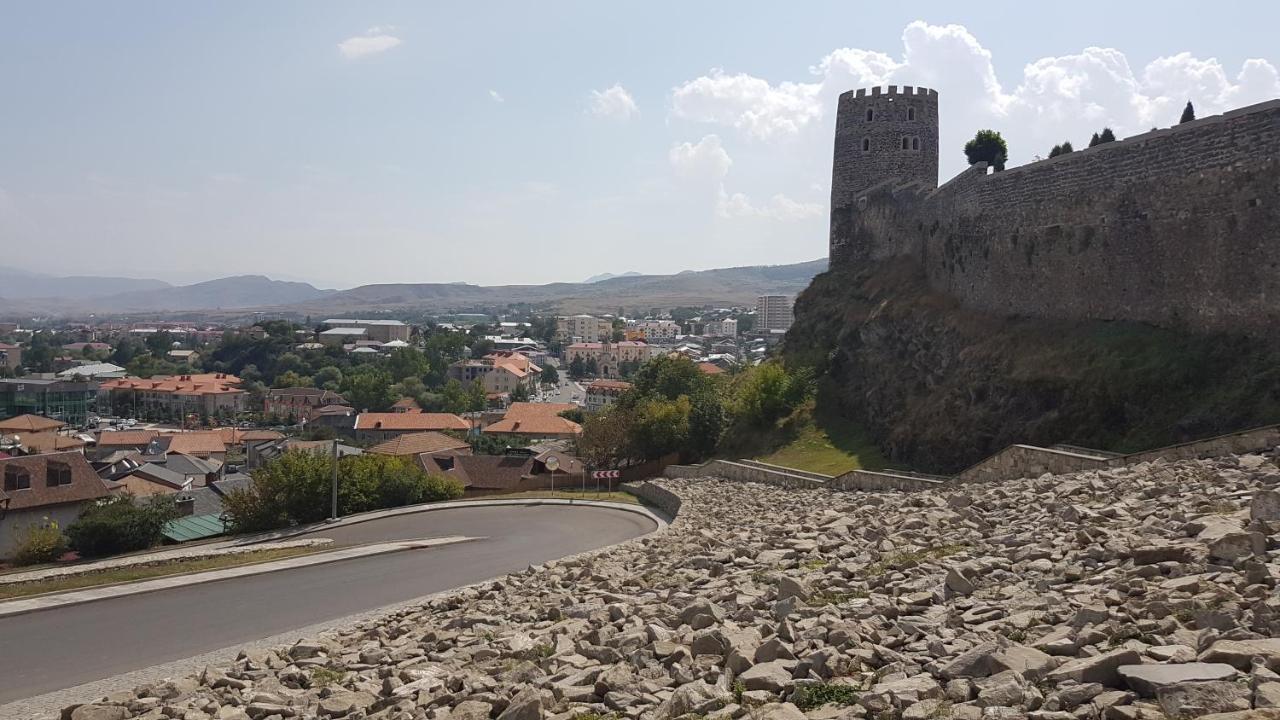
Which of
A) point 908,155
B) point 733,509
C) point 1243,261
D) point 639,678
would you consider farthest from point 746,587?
point 908,155

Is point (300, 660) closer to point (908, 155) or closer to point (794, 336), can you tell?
point (794, 336)

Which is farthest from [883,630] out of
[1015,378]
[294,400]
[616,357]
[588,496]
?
[616,357]

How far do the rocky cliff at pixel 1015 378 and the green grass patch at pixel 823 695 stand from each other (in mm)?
12771

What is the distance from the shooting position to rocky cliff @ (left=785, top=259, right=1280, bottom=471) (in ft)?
58.4

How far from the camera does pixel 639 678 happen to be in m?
8.36

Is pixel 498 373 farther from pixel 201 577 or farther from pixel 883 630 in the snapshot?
pixel 883 630

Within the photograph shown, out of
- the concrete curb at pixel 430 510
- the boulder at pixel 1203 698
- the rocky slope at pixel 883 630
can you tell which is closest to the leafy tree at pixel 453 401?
the concrete curb at pixel 430 510

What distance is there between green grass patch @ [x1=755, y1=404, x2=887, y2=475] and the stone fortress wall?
5617 millimetres

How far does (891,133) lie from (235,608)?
3366 cm

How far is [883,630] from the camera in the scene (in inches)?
328

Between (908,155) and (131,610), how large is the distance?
34.6m

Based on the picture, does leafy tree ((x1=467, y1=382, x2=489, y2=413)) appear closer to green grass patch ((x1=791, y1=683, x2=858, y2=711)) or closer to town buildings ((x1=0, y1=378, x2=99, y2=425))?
town buildings ((x1=0, y1=378, x2=99, y2=425))

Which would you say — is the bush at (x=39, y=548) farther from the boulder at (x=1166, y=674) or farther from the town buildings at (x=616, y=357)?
the town buildings at (x=616, y=357)

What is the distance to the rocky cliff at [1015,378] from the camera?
17797mm
